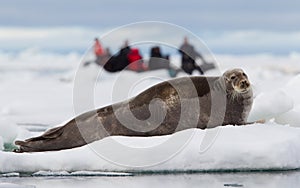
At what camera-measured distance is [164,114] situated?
21.6ft

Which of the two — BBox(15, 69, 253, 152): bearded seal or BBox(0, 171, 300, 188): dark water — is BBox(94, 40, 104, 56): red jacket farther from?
BBox(0, 171, 300, 188): dark water

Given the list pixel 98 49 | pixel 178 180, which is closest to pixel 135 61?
pixel 98 49

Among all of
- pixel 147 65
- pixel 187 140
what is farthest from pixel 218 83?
pixel 147 65

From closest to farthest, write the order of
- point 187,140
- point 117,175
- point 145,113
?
1. point 117,175
2. point 187,140
3. point 145,113

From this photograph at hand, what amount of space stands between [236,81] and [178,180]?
1654 millimetres

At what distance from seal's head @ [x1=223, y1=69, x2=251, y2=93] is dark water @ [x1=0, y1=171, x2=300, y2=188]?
125 cm

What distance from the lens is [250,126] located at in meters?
6.23

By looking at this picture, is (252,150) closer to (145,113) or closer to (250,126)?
(250,126)

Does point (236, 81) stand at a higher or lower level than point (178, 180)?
higher

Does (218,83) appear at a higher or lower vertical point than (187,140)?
higher

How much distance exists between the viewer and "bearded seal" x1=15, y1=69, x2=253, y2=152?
657 cm

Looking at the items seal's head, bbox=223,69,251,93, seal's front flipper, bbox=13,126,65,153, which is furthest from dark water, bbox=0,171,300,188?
seal's head, bbox=223,69,251,93

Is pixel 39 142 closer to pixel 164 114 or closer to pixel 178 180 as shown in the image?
pixel 164 114

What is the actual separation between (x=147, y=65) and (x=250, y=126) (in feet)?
38.7
